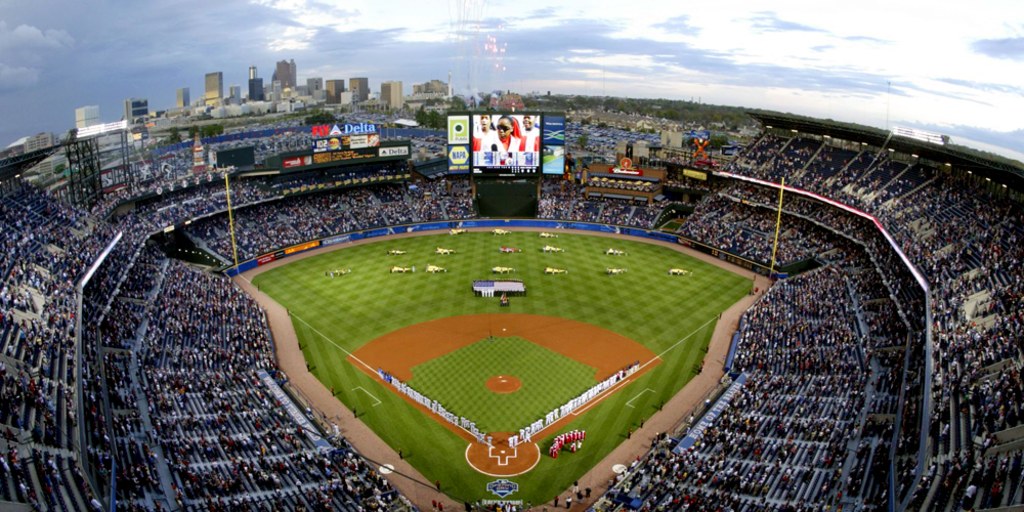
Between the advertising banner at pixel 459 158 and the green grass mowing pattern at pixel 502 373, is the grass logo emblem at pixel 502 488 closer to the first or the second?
the green grass mowing pattern at pixel 502 373

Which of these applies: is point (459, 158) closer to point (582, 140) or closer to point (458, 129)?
point (458, 129)

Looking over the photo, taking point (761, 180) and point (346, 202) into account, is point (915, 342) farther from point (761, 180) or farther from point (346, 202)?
point (346, 202)

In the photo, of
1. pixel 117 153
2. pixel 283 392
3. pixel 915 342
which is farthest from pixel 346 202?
pixel 915 342

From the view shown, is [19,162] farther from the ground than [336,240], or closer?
farther from the ground

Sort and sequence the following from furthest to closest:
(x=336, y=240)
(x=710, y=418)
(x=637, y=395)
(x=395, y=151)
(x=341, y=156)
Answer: (x=395, y=151) → (x=341, y=156) → (x=336, y=240) → (x=637, y=395) → (x=710, y=418)

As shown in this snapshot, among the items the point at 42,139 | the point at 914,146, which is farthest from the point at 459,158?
the point at 914,146
